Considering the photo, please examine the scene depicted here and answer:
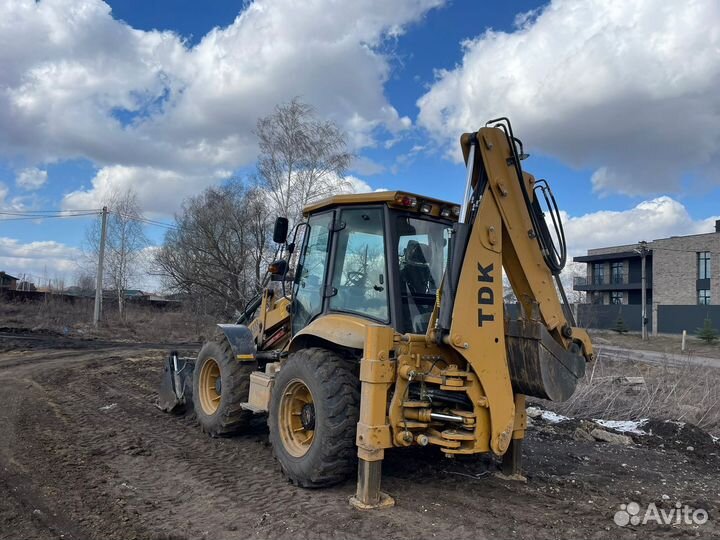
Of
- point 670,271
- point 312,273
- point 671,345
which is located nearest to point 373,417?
point 312,273

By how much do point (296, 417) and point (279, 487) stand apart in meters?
0.64

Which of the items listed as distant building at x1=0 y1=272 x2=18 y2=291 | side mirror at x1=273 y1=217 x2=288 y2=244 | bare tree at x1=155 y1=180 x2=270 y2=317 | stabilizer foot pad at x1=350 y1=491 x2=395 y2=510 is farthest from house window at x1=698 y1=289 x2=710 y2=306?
distant building at x1=0 y1=272 x2=18 y2=291

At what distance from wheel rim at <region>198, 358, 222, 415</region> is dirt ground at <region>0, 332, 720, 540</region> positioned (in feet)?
1.11

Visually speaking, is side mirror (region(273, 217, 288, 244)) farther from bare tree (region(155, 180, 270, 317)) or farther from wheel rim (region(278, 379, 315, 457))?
bare tree (region(155, 180, 270, 317))

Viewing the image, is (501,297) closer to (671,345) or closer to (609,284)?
(671,345)

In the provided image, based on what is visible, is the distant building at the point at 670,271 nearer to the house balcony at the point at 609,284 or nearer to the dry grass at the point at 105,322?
the house balcony at the point at 609,284

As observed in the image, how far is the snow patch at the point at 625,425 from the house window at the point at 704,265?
4103 centimetres

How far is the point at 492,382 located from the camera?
14.3 feet

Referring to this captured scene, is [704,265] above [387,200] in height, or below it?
above

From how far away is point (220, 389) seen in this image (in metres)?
6.87

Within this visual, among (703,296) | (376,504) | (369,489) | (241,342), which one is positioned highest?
(703,296)

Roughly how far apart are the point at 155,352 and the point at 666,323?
3599 centimetres

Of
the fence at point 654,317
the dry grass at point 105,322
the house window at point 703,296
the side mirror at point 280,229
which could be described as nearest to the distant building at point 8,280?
the dry grass at point 105,322

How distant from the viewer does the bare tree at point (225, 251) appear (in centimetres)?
2342
